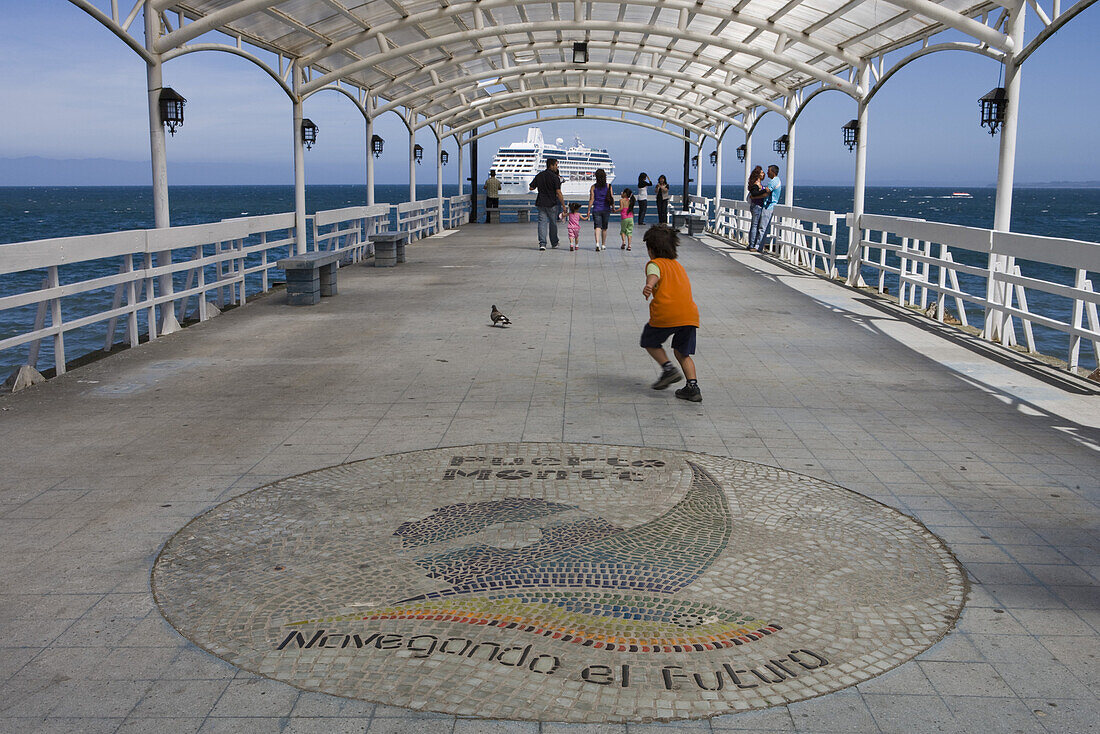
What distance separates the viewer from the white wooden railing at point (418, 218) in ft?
78.8

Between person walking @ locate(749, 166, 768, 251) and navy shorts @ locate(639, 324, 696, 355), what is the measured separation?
12.3 metres

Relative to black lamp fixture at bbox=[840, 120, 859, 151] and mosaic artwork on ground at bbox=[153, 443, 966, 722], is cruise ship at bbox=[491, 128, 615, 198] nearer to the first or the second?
black lamp fixture at bbox=[840, 120, 859, 151]

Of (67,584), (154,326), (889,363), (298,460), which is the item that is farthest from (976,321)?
(67,584)

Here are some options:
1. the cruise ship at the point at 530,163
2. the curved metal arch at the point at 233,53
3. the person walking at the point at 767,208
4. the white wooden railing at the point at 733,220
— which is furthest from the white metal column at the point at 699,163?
the cruise ship at the point at 530,163

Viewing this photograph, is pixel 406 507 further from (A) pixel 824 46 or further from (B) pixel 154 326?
(A) pixel 824 46

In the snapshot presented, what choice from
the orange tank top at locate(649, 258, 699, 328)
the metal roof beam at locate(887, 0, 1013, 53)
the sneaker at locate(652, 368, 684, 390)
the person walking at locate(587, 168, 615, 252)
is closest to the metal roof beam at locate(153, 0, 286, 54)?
the orange tank top at locate(649, 258, 699, 328)

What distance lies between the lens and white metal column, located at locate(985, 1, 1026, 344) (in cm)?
1032

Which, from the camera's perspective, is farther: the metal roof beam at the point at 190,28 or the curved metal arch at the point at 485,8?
the curved metal arch at the point at 485,8

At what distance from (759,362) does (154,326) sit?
239 inches

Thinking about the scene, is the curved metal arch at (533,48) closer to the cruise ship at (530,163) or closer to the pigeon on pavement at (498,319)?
the pigeon on pavement at (498,319)

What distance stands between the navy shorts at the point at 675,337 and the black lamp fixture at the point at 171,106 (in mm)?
6355

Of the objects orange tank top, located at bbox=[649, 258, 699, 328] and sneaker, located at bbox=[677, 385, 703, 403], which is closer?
sneaker, located at bbox=[677, 385, 703, 403]

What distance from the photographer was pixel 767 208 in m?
20.4

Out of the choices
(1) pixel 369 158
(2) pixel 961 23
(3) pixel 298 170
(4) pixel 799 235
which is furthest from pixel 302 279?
(4) pixel 799 235
